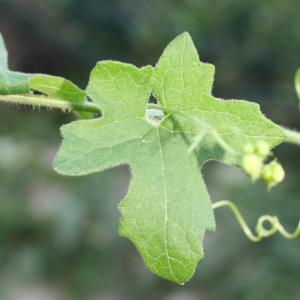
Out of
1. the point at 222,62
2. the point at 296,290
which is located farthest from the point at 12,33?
the point at 296,290

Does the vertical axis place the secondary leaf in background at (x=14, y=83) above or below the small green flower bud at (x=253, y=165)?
above

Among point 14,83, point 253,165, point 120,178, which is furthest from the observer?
point 120,178

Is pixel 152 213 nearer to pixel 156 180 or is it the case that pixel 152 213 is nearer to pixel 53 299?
pixel 156 180

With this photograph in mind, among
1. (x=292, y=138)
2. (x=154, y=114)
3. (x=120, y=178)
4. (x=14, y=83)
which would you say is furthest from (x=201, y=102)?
(x=120, y=178)

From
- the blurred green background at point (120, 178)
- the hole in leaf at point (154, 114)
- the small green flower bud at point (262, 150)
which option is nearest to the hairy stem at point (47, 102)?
the hole in leaf at point (154, 114)

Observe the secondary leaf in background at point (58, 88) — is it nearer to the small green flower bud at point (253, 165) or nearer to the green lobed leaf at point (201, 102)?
the green lobed leaf at point (201, 102)

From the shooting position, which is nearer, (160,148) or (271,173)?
(271,173)

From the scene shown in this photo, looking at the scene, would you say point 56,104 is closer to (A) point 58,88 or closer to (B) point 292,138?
(A) point 58,88

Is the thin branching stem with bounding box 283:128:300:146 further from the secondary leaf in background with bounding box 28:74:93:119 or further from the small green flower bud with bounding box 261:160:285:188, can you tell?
the secondary leaf in background with bounding box 28:74:93:119
